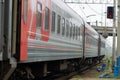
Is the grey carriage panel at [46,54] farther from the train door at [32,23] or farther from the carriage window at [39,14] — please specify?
the carriage window at [39,14]

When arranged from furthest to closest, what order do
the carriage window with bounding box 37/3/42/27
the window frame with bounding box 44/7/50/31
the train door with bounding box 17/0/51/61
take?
the window frame with bounding box 44/7/50/31 < the carriage window with bounding box 37/3/42/27 < the train door with bounding box 17/0/51/61

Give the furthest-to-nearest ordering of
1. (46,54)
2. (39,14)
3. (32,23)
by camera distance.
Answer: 1. (46,54)
2. (39,14)
3. (32,23)

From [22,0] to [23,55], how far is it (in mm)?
1311

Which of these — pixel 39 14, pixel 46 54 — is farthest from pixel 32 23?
pixel 46 54

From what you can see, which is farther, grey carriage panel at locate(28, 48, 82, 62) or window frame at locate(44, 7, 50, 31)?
window frame at locate(44, 7, 50, 31)

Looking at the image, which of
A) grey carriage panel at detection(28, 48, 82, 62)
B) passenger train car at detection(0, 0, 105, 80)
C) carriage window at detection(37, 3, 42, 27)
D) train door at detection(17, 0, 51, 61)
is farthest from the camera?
carriage window at detection(37, 3, 42, 27)

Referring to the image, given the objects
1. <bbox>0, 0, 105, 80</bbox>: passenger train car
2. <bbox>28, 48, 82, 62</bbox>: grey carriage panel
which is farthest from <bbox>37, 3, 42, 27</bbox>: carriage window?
<bbox>28, 48, 82, 62</bbox>: grey carriage panel

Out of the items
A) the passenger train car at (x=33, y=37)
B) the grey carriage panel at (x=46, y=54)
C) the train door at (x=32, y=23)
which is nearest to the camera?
the passenger train car at (x=33, y=37)

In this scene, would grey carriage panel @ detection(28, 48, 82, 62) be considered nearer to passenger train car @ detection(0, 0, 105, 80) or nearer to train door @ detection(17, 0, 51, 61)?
passenger train car @ detection(0, 0, 105, 80)

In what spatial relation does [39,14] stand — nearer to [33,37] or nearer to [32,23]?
[32,23]

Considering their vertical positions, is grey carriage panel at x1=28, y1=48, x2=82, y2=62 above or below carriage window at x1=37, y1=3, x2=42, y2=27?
below

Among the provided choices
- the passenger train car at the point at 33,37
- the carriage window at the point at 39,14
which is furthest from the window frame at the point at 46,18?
the carriage window at the point at 39,14

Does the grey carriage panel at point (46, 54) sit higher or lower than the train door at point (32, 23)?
lower

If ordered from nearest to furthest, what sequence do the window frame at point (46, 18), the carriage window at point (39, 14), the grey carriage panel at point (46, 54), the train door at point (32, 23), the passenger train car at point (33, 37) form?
the passenger train car at point (33, 37) → the train door at point (32, 23) → the grey carriage panel at point (46, 54) → the carriage window at point (39, 14) → the window frame at point (46, 18)
